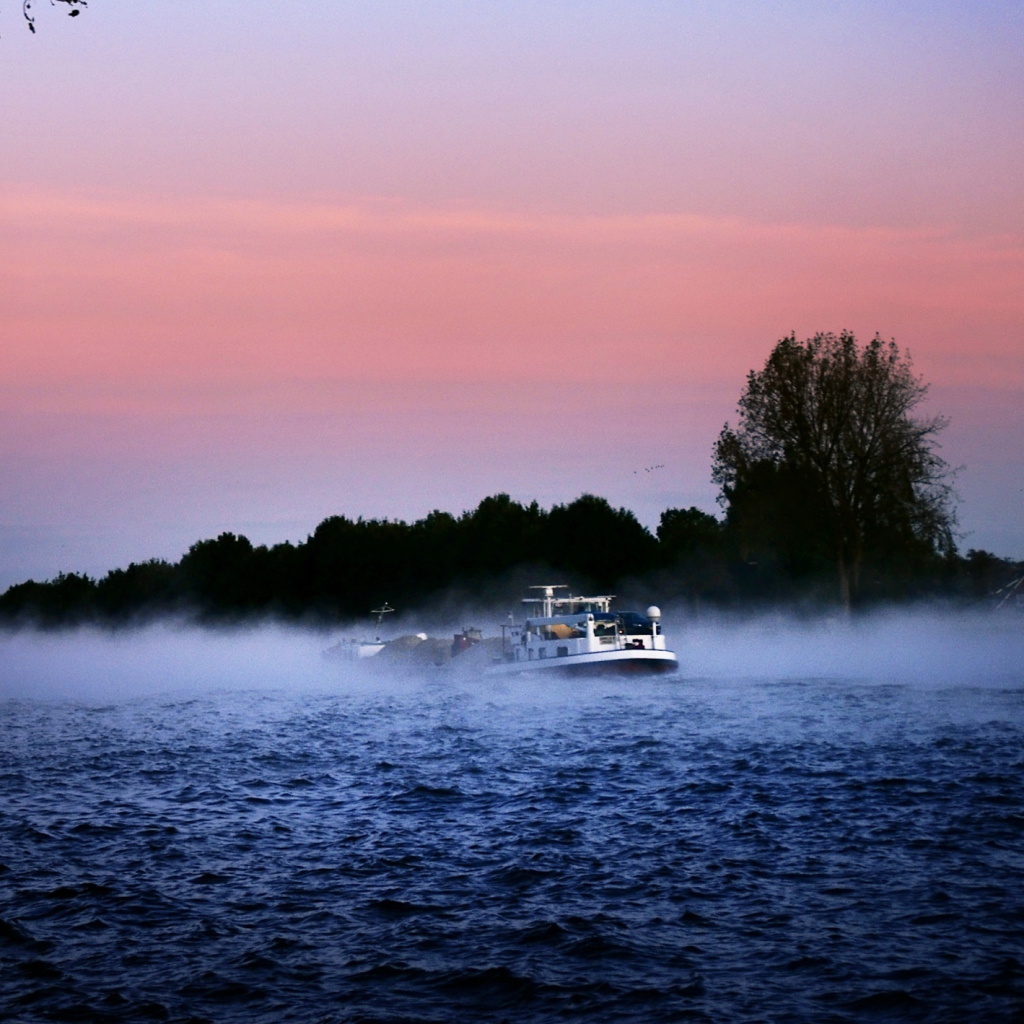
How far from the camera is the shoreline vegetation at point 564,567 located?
10462cm

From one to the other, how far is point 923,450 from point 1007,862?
228 ft

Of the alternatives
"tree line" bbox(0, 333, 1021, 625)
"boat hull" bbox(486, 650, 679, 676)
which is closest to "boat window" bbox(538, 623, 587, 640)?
"boat hull" bbox(486, 650, 679, 676)

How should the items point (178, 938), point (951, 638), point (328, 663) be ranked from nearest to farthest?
point (178, 938) → point (951, 638) → point (328, 663)

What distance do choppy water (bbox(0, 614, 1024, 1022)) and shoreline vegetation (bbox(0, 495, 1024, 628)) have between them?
58.3m

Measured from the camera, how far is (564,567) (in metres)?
137

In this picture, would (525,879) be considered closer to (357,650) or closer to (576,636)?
(576,636)

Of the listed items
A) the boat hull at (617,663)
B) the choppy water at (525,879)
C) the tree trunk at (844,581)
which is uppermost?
the tree trunk at (844,581)

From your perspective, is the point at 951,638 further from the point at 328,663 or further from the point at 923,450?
the point at 328,663

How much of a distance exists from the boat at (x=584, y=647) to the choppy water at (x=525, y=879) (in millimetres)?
27736

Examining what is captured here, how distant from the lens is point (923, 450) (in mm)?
86562

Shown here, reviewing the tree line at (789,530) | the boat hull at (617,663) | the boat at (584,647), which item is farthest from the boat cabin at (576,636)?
the tree line at (789,530)

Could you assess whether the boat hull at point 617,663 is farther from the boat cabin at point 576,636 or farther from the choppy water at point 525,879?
the choppy water at point 525,879

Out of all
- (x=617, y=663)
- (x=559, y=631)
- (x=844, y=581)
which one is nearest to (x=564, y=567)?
(x=844, y=581)

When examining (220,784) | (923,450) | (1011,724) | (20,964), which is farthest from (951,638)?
(20,964)
